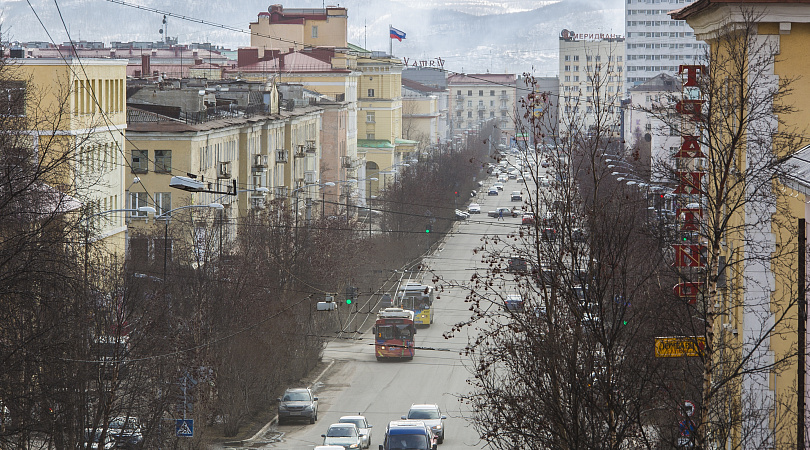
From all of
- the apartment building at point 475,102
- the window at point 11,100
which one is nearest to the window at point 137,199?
the window at point 11,100

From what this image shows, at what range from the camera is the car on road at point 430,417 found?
33.0 metres

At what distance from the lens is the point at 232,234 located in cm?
5381

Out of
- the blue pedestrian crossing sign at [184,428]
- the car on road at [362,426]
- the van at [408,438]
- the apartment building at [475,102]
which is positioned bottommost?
the car on road at [362,426]

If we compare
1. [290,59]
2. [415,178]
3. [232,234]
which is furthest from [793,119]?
[290,59]

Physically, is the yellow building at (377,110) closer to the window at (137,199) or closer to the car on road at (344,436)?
the window at (137,199)

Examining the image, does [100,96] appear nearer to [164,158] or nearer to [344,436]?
[164,158]

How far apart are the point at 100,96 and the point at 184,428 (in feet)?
80.3

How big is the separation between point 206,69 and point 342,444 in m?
64.8

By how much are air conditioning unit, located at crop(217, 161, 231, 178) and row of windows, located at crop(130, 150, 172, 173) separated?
264cm

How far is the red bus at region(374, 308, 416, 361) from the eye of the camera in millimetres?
44438

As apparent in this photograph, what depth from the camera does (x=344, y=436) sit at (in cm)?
3116

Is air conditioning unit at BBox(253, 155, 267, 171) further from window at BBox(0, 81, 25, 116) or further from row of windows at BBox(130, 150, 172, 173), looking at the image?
window at BBox(0, 81, 25, 116)

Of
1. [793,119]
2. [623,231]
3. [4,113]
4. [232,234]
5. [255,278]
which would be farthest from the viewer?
[232,234]

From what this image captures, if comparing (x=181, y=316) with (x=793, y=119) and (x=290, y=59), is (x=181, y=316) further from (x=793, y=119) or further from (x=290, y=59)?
(x=290, y=59)
